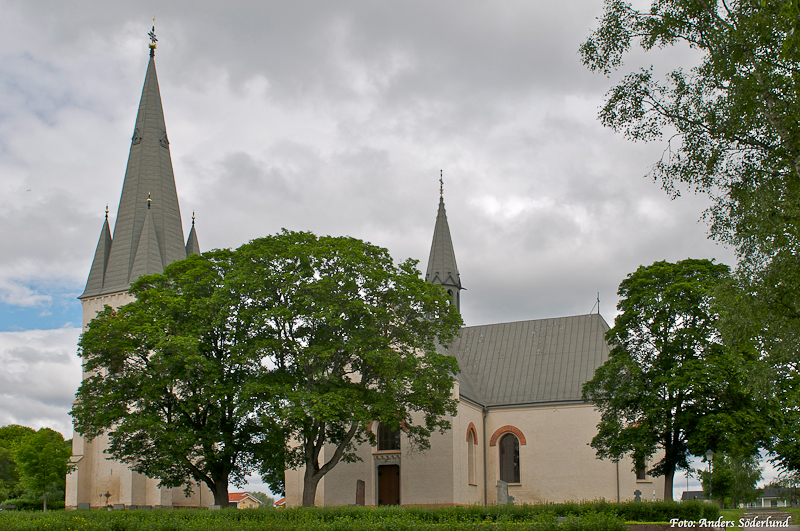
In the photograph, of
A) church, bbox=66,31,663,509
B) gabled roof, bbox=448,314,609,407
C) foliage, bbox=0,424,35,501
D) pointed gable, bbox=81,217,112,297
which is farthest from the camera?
foliage, bbox=0,424,35,501

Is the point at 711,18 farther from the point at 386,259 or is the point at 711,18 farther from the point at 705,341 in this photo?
the point at 386,259

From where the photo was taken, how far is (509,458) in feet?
118

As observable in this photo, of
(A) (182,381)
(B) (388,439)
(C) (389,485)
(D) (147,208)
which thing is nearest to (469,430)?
(B) (388,439)

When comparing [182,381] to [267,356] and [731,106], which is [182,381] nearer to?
[267,356]

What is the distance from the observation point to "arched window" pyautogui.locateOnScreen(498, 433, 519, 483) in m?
35.6

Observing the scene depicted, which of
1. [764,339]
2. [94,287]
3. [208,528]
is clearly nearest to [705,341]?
[764,339]

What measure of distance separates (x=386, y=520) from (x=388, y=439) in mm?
21031

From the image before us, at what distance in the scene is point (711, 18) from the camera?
14367 millimetres

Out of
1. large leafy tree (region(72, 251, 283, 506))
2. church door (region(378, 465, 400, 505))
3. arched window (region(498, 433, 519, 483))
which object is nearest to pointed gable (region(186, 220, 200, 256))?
large leafy tree (region(72, 251, 283, 506))

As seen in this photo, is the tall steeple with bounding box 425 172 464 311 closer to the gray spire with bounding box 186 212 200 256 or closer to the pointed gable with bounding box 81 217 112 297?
the gray spire with bounding box 186 212 200 256

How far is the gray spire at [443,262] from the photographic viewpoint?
44438 millimetres

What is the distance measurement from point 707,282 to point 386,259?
11.7m

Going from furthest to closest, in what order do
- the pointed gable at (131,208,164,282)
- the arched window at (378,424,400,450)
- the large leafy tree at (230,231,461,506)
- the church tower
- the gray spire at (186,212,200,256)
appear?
the gray spire at (186,212,200,256) < the pointed gable at (131,208,164,282) < the church tower < the arched window at (378,424,400,450) < the large leafy tree at (230,231,461,506)

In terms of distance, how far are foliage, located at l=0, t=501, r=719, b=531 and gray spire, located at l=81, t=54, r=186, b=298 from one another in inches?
1023
